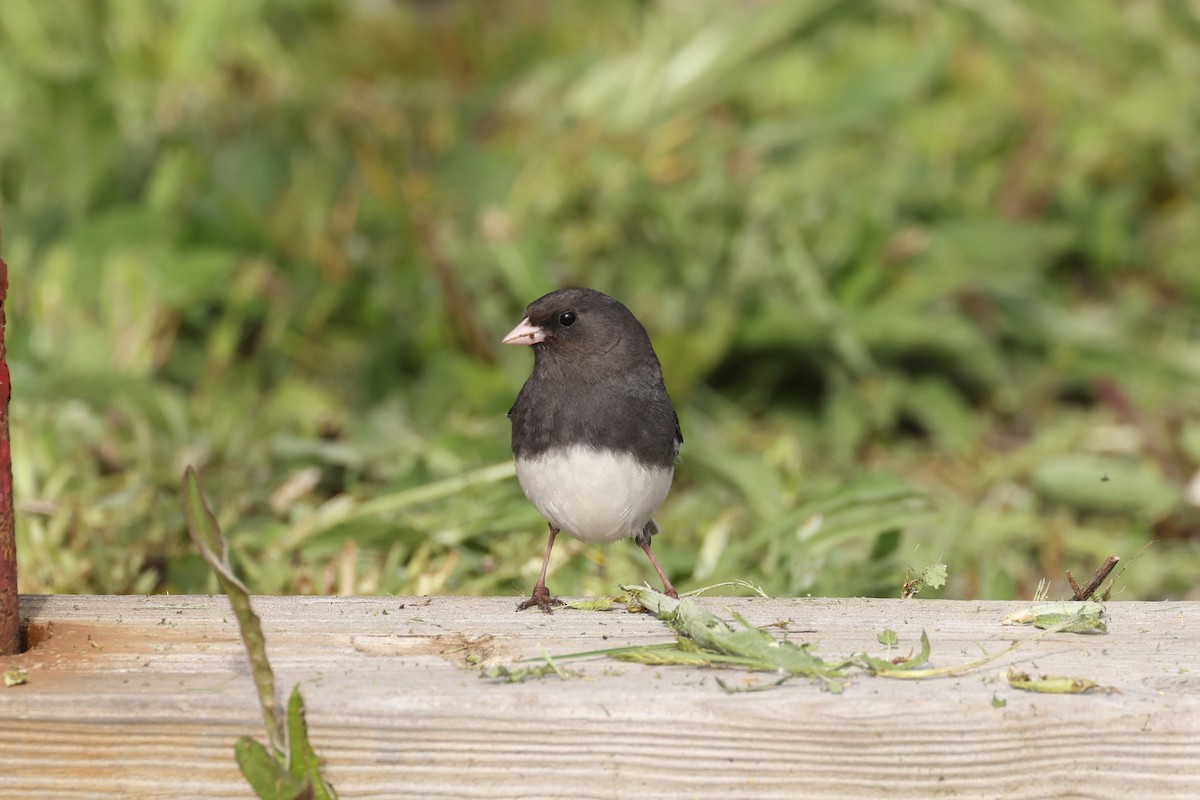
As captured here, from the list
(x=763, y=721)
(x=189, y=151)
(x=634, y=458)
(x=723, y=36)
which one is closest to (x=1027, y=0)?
(x=723, y=36)

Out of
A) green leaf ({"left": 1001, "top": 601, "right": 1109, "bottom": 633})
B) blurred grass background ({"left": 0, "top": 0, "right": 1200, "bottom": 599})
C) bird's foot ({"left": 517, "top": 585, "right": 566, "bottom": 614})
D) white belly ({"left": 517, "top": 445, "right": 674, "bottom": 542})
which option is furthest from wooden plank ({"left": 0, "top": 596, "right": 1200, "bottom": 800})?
blurred grass background ({"left": 0, "top": 0, "right": 1200, "bottom": 599})

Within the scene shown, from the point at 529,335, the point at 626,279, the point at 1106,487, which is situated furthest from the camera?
the point at 626,279

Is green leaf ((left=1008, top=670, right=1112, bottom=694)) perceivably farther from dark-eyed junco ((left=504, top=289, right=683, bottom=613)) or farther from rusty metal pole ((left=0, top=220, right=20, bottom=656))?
rusty metal pole ((left=0, top=220, right=20, bottom=656))

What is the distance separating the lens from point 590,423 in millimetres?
2115

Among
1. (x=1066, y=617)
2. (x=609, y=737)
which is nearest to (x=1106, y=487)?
(x=1066, y=617)

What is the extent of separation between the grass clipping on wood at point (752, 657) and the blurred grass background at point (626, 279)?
105cm

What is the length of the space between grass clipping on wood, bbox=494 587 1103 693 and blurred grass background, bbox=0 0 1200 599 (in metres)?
1.05

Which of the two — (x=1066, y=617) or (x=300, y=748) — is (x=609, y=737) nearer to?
(x=300, y=748)

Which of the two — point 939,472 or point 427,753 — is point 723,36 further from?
point 427,753

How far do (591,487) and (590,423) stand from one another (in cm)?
10

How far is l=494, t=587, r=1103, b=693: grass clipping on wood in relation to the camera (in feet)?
5.74

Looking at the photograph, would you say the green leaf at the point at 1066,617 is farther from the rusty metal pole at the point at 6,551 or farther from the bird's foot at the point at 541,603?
the rusty metal pole at the point at 6,551

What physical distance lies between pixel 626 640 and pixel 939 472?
2748 millimetres

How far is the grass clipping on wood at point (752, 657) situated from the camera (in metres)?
1.75
